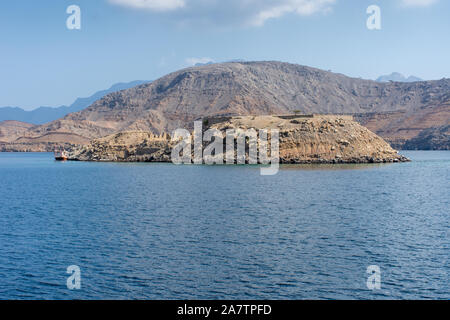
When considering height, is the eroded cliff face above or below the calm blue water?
above

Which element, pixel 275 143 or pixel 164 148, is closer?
pixel 275 143

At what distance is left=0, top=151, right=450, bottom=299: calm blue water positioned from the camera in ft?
77.5

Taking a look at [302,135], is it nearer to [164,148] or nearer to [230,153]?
[230,153]

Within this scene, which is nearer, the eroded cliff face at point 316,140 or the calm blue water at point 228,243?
the calm blue water at point 228,243

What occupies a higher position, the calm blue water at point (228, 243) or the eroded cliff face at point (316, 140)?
the eroded cliff face at point (316, 140)

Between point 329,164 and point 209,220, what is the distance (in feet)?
209

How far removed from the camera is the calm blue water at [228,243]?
23.6m

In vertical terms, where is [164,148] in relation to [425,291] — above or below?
above

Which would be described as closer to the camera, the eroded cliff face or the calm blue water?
the calm blue water

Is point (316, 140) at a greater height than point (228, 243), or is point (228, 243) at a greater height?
point (316, 140)

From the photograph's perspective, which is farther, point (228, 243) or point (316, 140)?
point (316, 140)

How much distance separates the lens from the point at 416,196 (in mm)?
54000

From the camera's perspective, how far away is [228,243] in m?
31.6
